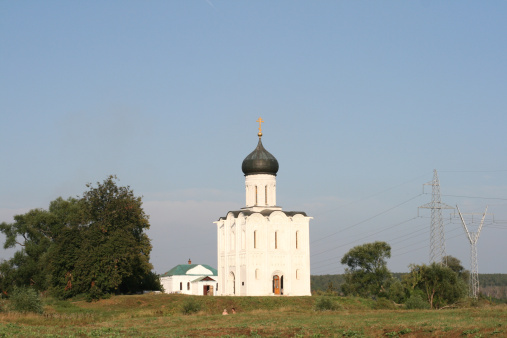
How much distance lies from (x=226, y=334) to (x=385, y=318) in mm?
8050

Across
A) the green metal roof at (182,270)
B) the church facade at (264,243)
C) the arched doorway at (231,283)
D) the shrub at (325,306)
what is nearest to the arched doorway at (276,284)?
the church facade at (264,243)

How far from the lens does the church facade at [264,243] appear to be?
5284 cm

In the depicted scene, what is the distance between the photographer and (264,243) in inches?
2092

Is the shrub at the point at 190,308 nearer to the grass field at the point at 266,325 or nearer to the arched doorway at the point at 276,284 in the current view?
the grass field at the point at 266,325

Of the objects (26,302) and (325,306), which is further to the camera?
(325,306)

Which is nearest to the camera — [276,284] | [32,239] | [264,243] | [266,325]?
[266,325]

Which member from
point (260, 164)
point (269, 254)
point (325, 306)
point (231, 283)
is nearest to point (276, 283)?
point (269, 254)

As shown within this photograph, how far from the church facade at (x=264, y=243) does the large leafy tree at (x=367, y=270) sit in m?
17.9

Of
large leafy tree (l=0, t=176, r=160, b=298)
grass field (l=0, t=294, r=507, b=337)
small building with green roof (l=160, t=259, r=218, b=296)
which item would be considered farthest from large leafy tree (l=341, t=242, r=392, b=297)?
grass field (l=0, t=294, r=507, b=337)

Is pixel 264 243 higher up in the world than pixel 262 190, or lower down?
lower down

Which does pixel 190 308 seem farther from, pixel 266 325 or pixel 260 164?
pixel 260 164

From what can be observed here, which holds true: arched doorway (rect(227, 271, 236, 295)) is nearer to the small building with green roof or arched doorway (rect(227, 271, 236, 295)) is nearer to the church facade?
the church facade

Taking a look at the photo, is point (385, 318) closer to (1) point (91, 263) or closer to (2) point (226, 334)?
(2) point (226, 334)

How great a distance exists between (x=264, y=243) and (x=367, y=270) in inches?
869
